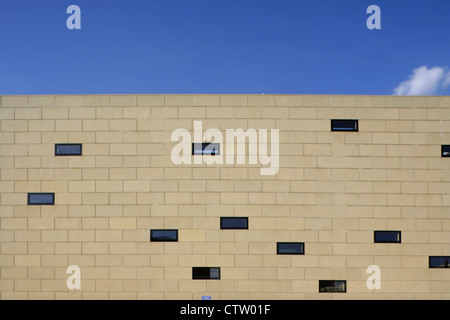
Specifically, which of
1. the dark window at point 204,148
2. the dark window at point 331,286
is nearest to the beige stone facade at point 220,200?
the dark window at point 331,286

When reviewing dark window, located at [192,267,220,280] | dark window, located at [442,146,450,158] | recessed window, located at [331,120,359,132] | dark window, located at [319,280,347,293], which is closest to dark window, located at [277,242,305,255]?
dark window, located at [319,280,347,293]

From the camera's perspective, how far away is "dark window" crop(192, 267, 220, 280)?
37.5 feet

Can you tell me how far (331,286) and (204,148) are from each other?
23.3 feet

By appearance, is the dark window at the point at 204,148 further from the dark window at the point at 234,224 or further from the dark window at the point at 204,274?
the dark window at the point at 204,274

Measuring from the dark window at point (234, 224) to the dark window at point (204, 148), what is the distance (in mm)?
2642

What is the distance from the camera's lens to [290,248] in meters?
11.5

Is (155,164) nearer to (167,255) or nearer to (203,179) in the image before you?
(203,179)

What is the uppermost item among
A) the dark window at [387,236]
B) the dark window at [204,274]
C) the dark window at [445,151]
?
the dark window at [445,151]

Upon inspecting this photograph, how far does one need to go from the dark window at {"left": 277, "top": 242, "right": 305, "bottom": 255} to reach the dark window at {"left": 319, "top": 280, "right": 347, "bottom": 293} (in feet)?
4.68

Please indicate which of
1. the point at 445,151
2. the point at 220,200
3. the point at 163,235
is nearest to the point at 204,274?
the point at 163,235

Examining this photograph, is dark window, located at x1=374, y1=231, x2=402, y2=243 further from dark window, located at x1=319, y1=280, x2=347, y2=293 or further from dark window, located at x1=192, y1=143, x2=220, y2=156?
dark window, located at x1=192, y1=143, x2=220, y2=156

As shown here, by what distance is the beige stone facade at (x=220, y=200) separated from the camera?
11.4 meters

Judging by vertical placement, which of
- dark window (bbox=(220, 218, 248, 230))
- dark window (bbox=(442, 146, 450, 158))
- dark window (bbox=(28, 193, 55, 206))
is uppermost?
dark window (bbox=(442, 146, 450, 158))
